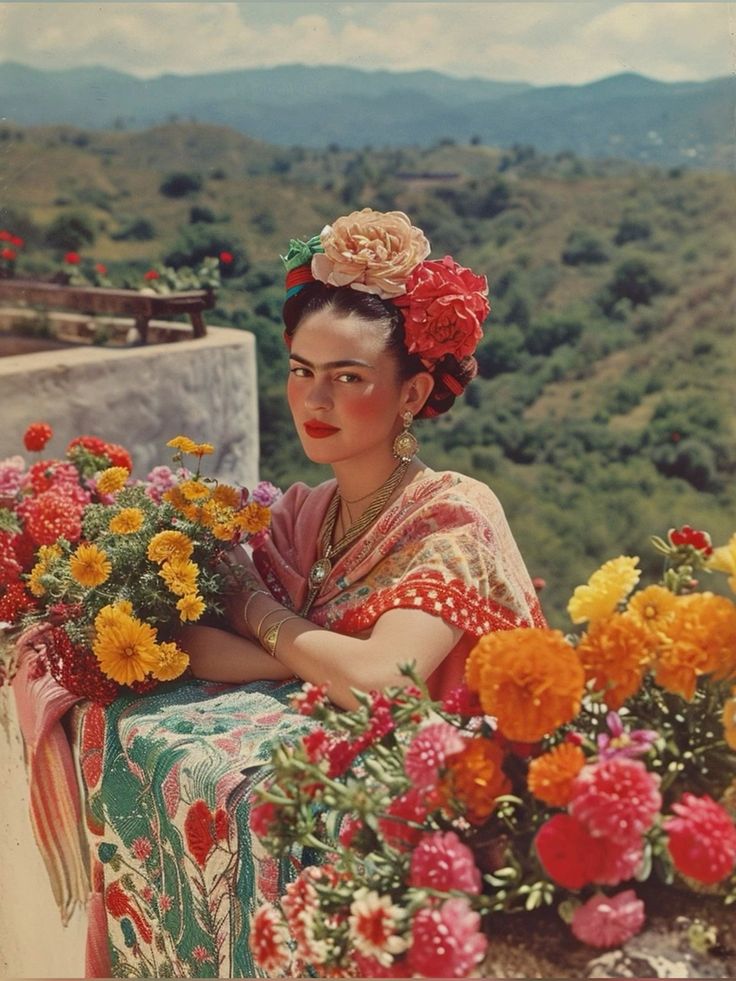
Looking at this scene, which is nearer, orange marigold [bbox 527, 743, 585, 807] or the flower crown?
orange marigold [bbox 527, 743, 585, 807]

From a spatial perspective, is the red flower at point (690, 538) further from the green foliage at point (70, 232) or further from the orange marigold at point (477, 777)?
the green foliage at point (70, 232)

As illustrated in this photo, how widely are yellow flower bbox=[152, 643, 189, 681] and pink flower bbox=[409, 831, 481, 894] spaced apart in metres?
0.84

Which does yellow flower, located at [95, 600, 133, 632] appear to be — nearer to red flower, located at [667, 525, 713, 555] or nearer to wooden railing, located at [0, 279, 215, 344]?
red flower, located at [667, 525, 713, 555]

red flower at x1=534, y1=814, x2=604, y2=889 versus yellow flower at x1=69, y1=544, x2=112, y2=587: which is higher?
yellow flower at x1=69, y1=544, x2=112, y2=587

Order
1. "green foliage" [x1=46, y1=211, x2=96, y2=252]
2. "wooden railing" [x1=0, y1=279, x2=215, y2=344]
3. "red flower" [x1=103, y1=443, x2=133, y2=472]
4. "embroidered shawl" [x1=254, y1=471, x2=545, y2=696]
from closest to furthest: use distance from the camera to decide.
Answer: "embroidered shawl" [x1=254, y1=471, x2=545, y2=696] < "red flower" [x1=103, y1=443, x2=133, y2=472] < "wooden railing" [x1=0, y1=279, x2=215, y2=344] < "green foliage" [x1=46, y1=211, x2=96, y2=252]

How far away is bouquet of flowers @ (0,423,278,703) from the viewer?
217 cm

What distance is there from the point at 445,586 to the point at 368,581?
0.18m

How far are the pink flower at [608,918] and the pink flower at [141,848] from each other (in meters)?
0.94

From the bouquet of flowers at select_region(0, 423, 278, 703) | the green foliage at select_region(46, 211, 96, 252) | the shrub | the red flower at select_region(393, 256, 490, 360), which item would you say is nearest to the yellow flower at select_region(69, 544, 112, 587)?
the bouquet of flowers at select_region(0, 423, 278, 703)

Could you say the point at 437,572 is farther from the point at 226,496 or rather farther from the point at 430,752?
the point at 430,752

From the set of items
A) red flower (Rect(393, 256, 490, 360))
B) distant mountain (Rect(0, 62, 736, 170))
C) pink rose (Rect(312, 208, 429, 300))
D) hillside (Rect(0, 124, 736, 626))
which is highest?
distant mountain (Rect(0, 62, 736, 170))

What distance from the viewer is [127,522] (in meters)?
2.26

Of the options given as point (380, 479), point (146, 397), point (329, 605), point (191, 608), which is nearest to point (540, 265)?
point (146, 397)

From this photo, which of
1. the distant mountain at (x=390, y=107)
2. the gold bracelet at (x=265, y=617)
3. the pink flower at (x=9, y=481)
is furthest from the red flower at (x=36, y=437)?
the distant mountain at (x=390, y=107)
